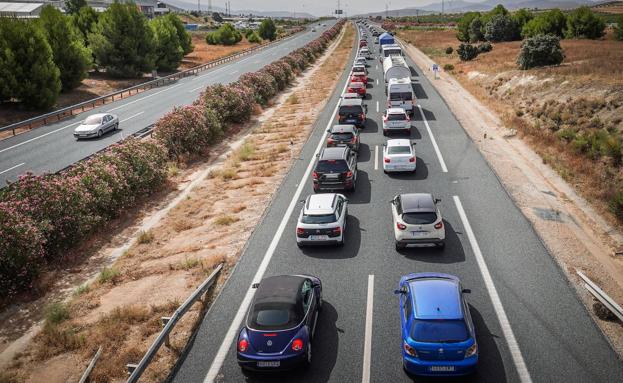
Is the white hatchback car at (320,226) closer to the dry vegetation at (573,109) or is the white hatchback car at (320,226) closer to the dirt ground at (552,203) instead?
the dirt ground at (552,203)

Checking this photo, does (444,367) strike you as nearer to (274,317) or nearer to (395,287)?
(274,317)

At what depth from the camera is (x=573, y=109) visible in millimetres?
31141

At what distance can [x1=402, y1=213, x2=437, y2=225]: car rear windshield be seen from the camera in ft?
50.1

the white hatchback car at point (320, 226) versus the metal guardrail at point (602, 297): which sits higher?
the white hatchback car at point (320, 226)

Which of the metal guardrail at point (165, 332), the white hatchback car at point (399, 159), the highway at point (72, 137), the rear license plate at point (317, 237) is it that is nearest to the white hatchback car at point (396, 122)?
the white hatchback car at point (399, 159)

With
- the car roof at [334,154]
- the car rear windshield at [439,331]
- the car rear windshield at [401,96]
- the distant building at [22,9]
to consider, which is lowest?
the car rear windshield at [439,331]

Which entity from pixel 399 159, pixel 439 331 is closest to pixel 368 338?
pixel 439 331

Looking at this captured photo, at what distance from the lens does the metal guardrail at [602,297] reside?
11250 mm

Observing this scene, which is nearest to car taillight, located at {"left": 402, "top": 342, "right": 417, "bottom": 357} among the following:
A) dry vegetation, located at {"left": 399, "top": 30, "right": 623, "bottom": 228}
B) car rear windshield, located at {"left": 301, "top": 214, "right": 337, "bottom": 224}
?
car rear windshield, located at {"left": 301, "top": 214, "right": 337, "bottom": 224}

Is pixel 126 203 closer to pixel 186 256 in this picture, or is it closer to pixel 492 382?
pixel 186 256

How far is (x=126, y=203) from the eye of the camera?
20750 millimetres

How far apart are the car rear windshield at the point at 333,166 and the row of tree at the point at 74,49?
108ft

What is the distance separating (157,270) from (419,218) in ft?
Answer: 28.6

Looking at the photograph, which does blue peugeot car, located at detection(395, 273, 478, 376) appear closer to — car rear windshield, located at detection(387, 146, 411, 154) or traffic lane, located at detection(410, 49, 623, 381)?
traffic lane, located at detection(410, 49, 623, 381)
